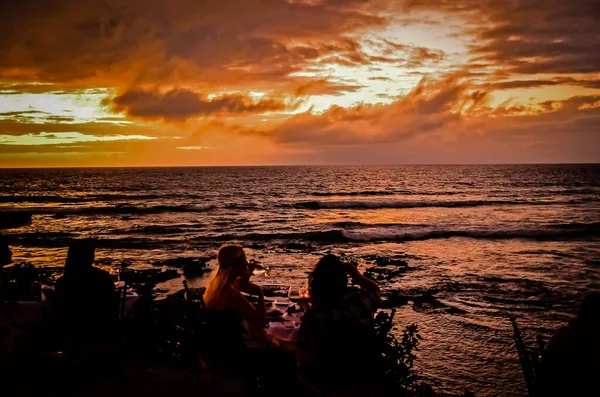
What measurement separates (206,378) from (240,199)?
49.9 meters

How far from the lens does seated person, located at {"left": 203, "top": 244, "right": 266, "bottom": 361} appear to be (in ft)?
13.9

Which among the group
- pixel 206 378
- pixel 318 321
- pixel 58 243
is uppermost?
pixel 318 321

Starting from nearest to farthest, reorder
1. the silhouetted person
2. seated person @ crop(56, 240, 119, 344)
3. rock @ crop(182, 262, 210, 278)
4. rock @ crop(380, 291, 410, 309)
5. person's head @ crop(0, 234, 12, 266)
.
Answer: the silhouetted person
seated person @ crop(56, 240, 119, 344)
person's head @ crop(0, 234, 12, 266)
rock @ crop(380, 291, 410, 309)
rock @ crop(182, 262, 210, 278)

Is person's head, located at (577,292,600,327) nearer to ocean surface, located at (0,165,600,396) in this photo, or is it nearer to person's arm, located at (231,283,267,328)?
person's arm, located at (231,283,267,328)

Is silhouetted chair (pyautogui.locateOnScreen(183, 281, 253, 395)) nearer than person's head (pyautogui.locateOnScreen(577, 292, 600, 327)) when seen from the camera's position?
No

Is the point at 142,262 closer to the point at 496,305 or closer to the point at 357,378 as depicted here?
the point at 496,305

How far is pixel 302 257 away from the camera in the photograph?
2105cm

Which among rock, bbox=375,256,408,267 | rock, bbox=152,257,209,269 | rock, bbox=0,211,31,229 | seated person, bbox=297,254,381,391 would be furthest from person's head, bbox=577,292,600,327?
rock, bbox=0,211,31,229

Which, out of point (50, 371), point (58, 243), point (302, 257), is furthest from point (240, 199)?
point (50, 371)

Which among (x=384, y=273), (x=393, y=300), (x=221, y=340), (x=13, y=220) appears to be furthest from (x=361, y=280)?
(x=13, y=220)

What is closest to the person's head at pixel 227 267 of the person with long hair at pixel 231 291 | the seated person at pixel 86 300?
the person with long hair at pixel 231 291

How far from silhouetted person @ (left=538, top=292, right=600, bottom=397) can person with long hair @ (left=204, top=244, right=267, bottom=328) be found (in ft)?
7.92

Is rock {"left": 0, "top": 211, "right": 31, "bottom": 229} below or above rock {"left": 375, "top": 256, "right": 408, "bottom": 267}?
below

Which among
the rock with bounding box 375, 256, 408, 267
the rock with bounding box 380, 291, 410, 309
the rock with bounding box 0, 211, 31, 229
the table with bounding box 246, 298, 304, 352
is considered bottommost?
the rock with bounding box 0, 211, 31, 229
